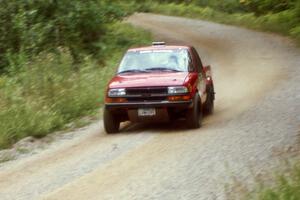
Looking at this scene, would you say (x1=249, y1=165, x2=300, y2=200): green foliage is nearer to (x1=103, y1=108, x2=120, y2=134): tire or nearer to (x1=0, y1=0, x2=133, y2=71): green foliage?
(x1=103, y1=108, x2=120, y2=134): tire

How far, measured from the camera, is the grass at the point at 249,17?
29356mm

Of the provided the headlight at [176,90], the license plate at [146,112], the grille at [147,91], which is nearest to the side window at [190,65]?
the headlight at [176,90]

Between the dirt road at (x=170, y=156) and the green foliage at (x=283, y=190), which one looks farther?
the dirt road at (x=170, y=156)

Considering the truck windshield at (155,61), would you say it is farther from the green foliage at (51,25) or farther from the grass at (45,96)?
the green foliage at (51,25)

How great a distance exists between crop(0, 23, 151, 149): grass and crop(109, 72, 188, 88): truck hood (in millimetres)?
1973

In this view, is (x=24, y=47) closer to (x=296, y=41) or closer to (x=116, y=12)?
(x=116, y=12)

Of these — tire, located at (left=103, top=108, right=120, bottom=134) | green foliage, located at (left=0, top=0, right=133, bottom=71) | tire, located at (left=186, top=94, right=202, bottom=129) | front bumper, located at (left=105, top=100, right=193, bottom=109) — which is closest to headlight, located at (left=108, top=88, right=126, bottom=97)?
front bumper, located at (left=105, top=100, right=193, bottom=109)

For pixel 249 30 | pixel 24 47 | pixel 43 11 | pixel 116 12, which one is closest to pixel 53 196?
pixel 24 47

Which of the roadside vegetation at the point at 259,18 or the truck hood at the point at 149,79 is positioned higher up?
the truck hood at the point at 149,79

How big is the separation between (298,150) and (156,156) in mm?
2349

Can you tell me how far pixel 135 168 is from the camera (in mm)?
9977

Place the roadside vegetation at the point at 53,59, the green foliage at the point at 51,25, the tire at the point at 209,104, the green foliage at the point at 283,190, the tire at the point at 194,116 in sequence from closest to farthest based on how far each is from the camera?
the green foliage at the point at 283,190
the tire at the point at 194,116
the roadside vegetation at the point at 53,59
the tire at the point at 209,104
the green foliage at the point at 51,25

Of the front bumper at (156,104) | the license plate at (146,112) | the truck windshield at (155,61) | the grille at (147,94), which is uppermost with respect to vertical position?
the truck windshield at (155,61)

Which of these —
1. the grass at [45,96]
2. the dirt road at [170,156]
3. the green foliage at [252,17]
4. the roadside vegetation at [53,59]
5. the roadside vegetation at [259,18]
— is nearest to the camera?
the roadside vegetation at [259,18]
